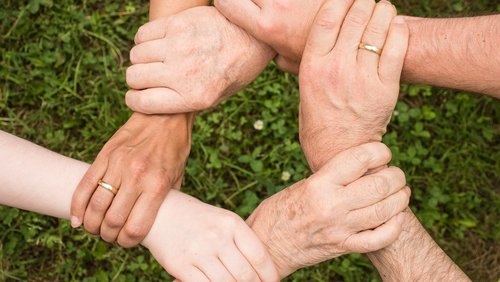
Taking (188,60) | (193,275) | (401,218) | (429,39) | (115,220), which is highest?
(429,39)

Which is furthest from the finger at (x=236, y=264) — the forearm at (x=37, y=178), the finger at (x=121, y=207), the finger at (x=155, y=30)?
the finger at (x=155, y=30)

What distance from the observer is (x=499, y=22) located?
2258 millimetres

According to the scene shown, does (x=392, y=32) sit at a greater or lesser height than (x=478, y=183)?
greater

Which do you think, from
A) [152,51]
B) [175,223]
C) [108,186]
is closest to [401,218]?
[175,223]

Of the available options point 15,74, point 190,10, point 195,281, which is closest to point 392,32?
point 190,10

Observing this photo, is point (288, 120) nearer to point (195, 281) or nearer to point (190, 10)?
point (190, 10)

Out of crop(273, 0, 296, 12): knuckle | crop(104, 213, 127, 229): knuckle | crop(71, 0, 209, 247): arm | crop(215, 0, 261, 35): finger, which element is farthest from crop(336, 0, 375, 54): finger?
crop(104, 213, 127, 229): knuckle

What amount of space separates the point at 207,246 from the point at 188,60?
0.77 m

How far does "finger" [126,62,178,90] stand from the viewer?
2.53 m

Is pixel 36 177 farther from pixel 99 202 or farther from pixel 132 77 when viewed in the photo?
pixel 132 77

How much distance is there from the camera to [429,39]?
7.73 feet

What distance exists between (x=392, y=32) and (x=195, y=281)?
120cm

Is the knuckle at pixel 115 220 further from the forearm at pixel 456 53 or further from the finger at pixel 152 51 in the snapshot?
the forearm at pixel 456 53

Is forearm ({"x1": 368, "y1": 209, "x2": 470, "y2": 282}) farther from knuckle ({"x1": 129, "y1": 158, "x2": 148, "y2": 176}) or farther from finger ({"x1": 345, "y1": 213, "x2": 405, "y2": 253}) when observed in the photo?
knuckle ({"x1": 129, "y1": 158, "x2": 148, "y2": 176})
